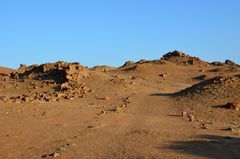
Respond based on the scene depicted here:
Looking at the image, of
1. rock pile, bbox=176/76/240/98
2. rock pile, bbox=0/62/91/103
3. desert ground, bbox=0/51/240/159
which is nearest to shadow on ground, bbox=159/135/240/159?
desert ground, bbox=0/51/240/159

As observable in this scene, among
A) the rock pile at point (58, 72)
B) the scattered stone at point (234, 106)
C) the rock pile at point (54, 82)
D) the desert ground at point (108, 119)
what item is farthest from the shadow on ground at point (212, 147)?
the rock pile at point (58, 72)

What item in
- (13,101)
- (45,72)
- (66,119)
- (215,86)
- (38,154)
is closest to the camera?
(38,154)

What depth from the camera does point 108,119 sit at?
1620 centimetres

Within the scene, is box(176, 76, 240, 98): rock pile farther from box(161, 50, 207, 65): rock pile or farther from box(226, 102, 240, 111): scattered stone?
box(161, 50, 207, 65): rock pile

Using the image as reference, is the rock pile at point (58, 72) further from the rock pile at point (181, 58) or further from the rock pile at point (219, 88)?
the rock pile at point (181, 58)

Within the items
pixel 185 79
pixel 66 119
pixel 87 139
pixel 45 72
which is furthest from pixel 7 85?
pixel 185 79

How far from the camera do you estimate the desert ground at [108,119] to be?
11109 mm

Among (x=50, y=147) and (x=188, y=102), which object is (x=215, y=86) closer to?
(x=188, y=102)

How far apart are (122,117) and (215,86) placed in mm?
8949

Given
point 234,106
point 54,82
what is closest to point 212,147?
point 234,106

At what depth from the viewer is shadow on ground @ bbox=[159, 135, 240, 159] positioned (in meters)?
10.5

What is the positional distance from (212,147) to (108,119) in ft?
18.2

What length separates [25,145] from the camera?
12.0m

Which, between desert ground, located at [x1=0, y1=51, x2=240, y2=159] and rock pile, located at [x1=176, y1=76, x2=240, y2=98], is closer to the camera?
desert ground, located at [x1=0, y1=51, x2=240, y2=159]
